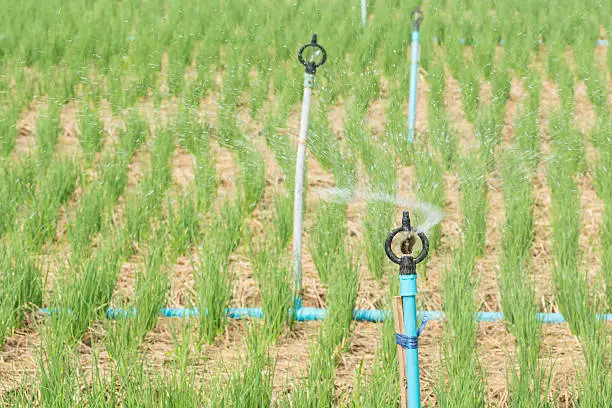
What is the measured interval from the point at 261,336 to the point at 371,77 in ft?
12.7

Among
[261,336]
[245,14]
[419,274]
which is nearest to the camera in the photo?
[261,336]

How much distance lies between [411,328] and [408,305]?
0.05 metres

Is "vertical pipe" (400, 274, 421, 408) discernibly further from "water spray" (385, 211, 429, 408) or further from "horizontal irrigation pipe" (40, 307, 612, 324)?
"horizontal irrigation pipe" (40, 307, 612, 324)

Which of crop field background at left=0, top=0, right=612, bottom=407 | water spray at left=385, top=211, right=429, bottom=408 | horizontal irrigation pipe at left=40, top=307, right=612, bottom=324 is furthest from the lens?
horizontal irrigation pipe at left=40, top=307, right=612, bottom=324

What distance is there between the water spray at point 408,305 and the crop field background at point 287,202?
364 millimetres

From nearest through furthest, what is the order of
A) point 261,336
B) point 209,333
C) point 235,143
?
1. point 261,336
2. point 209,333
3. point 235,143

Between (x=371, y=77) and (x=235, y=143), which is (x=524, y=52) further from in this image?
(x=235, y=143)

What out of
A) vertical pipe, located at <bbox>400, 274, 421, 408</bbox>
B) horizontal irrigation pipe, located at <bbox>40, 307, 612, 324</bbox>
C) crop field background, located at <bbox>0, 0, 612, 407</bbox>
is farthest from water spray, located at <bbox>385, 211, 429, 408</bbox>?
horizontal irrigation pipe, located at <bbox>40, 307, 612, 324</bbox>

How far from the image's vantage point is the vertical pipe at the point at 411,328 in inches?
55.6

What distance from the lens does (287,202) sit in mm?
3482

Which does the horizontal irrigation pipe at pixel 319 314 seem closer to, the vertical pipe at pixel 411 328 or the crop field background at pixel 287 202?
the crop field background at pixel 287 202

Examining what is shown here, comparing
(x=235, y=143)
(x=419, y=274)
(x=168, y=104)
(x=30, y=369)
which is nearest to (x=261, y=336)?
(x=30, y=369)

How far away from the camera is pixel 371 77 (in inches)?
231

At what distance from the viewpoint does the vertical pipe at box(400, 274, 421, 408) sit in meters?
1.41
